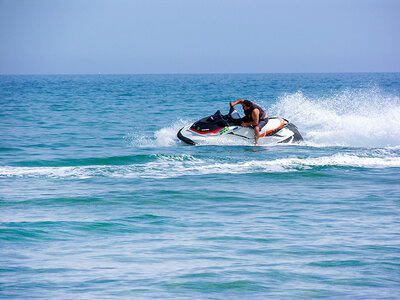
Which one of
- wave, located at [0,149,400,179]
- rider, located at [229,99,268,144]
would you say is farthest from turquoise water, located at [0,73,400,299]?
rider, located at [229,99,268,144]

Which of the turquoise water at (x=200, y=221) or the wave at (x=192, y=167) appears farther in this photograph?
the wave at (x=192, y=167)

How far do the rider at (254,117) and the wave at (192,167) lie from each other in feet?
6.53

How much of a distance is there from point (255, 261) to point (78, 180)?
5.96 m

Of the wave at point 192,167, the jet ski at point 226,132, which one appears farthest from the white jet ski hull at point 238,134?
the wave at point 192,167

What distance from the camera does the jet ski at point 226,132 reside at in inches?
635

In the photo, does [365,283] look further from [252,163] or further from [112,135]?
[112,135]

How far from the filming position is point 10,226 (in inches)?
326

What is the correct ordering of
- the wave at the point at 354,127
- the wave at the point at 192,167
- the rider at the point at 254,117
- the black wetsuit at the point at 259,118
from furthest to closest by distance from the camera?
the wave at the point at 354,127 → the black wetsuit at the point at 259,118 → the rider at the point at 254,117 → the wave at the point at 192,167

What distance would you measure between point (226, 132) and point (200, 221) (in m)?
7.61

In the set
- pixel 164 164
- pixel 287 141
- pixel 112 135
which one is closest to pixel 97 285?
pixel 164 164

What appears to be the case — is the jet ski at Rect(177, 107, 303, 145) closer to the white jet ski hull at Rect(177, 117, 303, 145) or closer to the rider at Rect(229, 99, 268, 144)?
the white jet ski hull at Rect(177, 117, 303, 145)

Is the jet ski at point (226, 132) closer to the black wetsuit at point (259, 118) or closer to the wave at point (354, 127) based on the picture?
the black wetsuit at point (259, 118)

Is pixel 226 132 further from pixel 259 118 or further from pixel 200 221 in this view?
pixel 200 221

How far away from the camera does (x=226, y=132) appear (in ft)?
52.9
